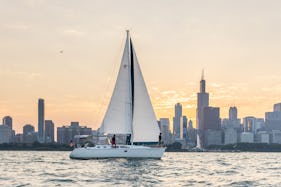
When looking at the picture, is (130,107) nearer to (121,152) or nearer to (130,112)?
(130,112)

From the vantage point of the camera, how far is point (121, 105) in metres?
73.2

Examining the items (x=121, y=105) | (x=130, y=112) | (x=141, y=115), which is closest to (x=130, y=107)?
(x=130, y=112)

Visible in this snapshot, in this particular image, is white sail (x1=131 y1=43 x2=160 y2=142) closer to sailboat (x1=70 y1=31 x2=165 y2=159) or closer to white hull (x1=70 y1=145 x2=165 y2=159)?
sailboat (x1=70 y1=31 x2=165 y2=159)

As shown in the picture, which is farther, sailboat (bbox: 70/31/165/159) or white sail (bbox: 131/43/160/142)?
white sail (bbox: 131/43/160/142)

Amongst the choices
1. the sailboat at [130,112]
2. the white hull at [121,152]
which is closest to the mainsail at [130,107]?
the sailboat at [130,112]

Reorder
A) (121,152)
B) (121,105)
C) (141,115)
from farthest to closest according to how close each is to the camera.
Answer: (141,115), (121,105), (121,152)

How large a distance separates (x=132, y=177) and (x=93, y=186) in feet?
24.8

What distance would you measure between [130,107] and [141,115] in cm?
184

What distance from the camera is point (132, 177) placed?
47.4 metres

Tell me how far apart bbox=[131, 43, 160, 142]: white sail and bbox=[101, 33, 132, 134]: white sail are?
873 mm

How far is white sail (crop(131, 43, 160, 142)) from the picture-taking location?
7350cm

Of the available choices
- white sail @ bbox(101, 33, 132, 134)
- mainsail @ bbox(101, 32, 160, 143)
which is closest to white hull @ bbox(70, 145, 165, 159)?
mainsail @ bbox(101, 32, 160, 143)

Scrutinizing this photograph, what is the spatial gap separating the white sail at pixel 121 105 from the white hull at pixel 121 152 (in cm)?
296

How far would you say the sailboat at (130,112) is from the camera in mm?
73250
